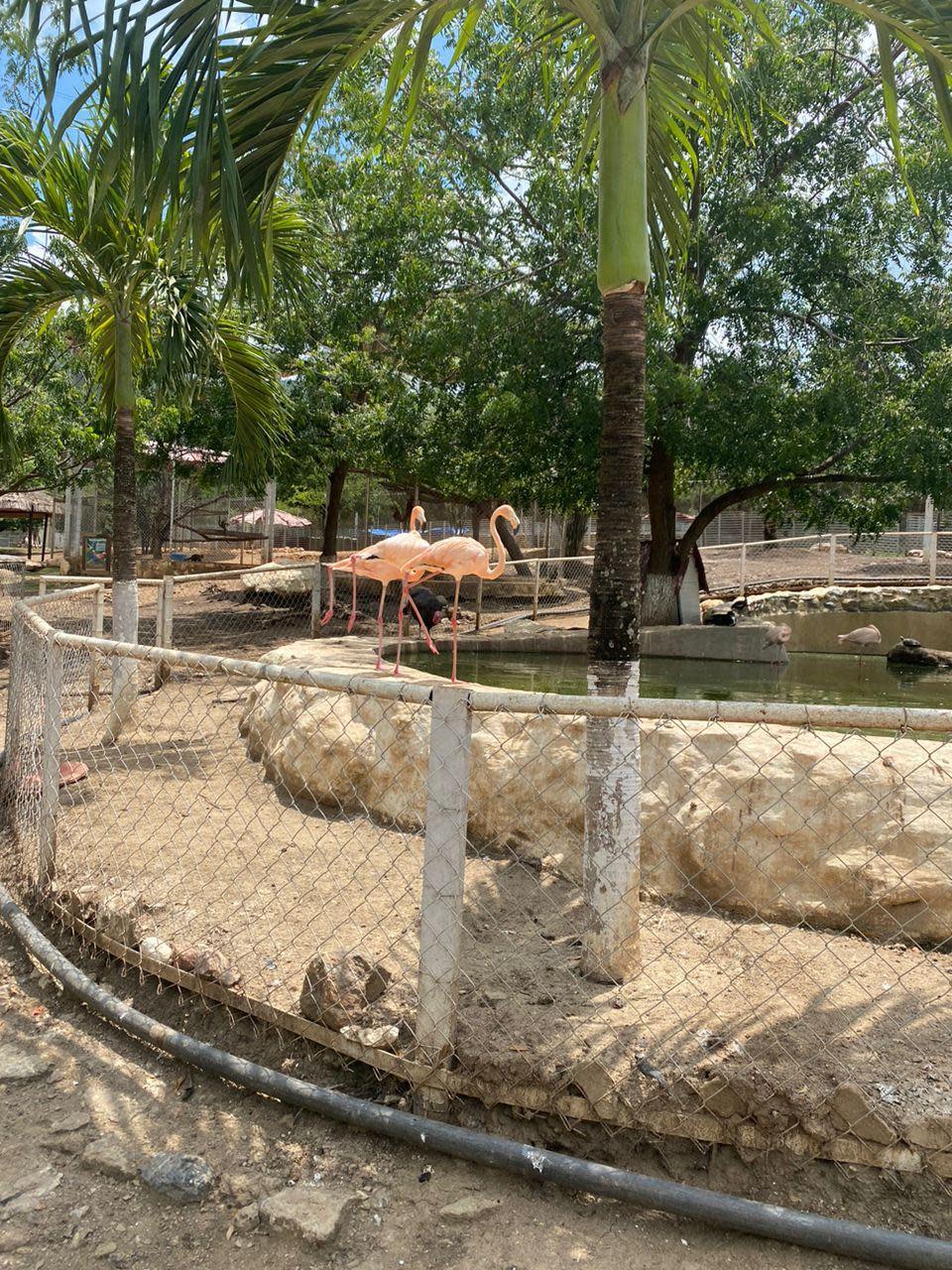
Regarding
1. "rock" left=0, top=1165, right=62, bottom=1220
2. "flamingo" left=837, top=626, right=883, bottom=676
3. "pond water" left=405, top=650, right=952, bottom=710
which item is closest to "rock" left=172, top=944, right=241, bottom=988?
"rock" left=0, top=1165, right=62, bottom=1220

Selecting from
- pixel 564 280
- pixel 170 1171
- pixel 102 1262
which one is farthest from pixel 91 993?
pixel 564 280

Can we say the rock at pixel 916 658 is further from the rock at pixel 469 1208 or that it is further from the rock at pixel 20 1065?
the rock at pixel 20 1065

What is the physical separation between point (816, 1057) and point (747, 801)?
120cm

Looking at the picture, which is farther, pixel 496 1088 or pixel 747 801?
pixel 747 801

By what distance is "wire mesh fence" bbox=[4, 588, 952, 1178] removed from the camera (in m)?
2.54

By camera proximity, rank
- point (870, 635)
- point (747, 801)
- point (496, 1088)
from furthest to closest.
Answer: point (870, 635), point (747, 801), point (496, 1088)

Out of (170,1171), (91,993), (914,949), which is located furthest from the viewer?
(914,949)

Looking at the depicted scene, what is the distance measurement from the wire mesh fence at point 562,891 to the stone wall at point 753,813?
0.04 feet

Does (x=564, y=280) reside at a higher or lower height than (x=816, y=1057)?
higher

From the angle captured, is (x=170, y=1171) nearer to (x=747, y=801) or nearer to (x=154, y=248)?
(x=747, y=801)

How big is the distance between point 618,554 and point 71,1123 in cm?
228

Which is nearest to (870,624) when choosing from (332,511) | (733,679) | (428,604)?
(733,679)

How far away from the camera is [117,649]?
3.46 meters

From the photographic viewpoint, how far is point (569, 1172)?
7.28ft
